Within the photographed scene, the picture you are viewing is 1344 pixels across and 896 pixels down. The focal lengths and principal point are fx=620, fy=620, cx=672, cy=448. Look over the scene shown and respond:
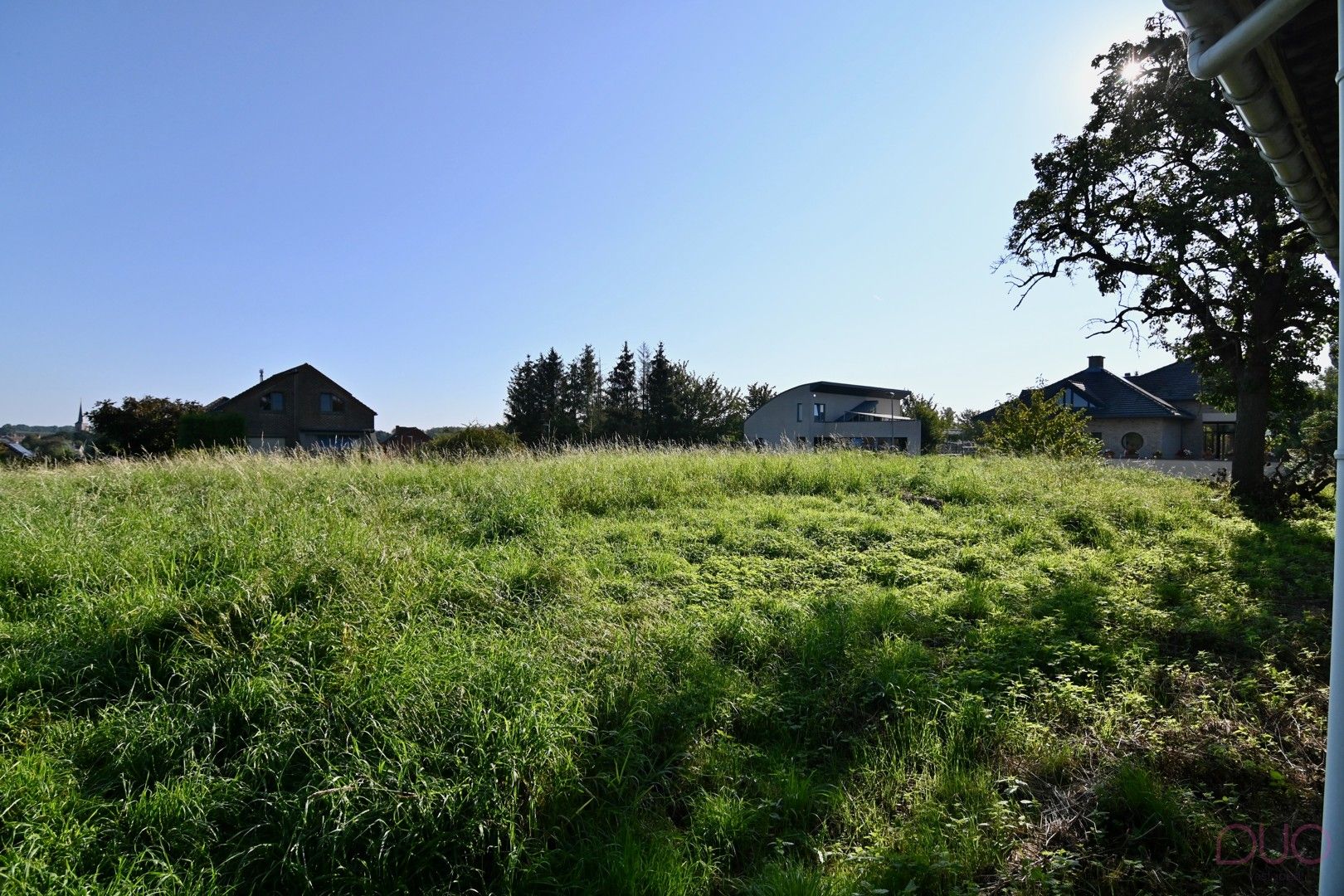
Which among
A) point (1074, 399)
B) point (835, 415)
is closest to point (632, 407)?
point (835, 415)

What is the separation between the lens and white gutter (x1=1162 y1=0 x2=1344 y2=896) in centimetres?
175

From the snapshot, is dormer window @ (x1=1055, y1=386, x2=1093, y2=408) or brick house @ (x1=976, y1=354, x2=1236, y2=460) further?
dormer window @ (x1=1055, y1=386, x2=1093, y2=408)

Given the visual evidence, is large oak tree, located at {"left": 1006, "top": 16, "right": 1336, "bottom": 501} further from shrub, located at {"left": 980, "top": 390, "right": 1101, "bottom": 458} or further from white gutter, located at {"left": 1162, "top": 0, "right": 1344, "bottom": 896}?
white gutter, located at {"left": 1162, "top": 0, "right": 1344, "bottom": 896}

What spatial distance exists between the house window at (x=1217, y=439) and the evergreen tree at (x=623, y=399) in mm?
36090

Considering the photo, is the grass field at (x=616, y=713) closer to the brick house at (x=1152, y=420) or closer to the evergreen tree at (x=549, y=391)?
the brick house at (x=1152, y=420)

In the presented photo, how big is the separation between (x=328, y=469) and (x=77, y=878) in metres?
7.74

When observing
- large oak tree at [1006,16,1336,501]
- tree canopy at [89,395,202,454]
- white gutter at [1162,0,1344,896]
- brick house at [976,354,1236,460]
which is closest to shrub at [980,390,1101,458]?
large oak tree at [1006,16,1336,501]

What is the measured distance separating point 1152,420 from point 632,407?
3562cm

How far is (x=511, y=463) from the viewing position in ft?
34.4

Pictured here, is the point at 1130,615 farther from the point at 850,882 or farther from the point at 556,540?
the point at 556,540

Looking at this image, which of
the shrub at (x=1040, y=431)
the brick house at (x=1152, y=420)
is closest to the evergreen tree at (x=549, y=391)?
the brick house at (x=1152, y=420)

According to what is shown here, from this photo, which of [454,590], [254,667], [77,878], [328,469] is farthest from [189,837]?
[328,469]

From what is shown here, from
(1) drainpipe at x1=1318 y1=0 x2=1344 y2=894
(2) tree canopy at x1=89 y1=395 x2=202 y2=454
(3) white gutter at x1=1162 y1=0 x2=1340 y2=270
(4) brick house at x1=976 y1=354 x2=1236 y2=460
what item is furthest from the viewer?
(4) brick house at x1=976 y1=354 x2=1236 y2=460

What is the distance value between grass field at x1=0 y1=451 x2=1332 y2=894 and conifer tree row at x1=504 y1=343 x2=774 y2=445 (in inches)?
1731
